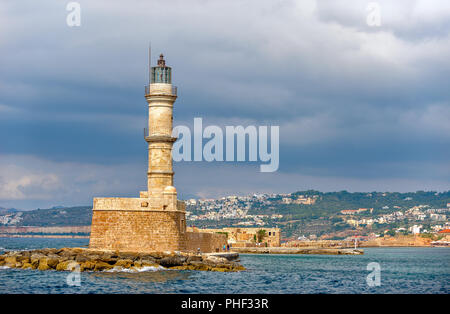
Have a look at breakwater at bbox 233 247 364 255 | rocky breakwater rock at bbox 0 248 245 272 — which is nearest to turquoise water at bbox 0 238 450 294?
rocky breakwater rock at bbox 0 248 245 272

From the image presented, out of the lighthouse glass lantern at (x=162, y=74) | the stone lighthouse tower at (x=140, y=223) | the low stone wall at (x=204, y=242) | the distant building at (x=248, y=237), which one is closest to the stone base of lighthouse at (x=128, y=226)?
the stone lighthouse tower at (x=140, y=223)

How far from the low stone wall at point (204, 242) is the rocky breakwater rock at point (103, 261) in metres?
3.65

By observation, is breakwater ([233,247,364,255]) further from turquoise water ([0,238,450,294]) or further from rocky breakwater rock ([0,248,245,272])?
rocky breakwater rock ([0,248,245,272])

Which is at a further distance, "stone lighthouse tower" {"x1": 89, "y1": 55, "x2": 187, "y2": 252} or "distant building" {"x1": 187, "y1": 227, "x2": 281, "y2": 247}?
"distant building" {"x1": 187, "y1": 227, "x2": 281, "y2": 247}

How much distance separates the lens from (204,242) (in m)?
53.4

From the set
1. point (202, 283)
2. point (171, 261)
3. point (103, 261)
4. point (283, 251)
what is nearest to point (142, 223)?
Answer: point (171, 261)

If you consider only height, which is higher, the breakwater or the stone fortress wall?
the stone fortress wall

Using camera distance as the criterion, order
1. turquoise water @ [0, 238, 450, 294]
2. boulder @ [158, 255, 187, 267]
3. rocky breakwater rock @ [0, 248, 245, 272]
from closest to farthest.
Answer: turquoise water @ [0, 238, 450, 294] < rocky breakwater rock @ [0, 248, 245, 272] < boulder @ [158, 255, 187, 267]

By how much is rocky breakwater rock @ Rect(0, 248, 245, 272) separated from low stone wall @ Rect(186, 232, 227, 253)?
144 inches

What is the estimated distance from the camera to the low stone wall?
48.6 m

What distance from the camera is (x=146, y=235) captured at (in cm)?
4341

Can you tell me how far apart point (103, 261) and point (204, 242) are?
13.9m
